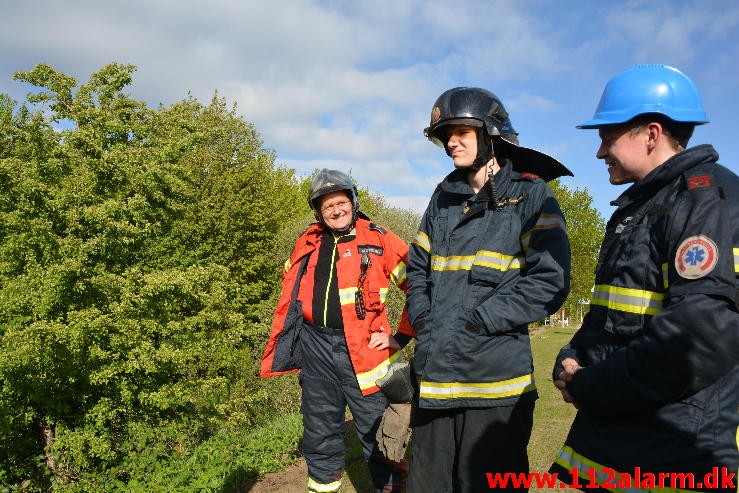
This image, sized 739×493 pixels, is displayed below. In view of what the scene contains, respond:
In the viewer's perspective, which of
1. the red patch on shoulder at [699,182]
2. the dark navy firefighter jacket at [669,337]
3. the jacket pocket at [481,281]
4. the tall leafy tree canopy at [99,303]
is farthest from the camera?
the tall leafy tree canopy at [99,303]

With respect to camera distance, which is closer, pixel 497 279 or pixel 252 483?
pixel 497 279

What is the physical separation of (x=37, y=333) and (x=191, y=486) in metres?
7.24

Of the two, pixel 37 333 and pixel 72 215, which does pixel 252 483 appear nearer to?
pixel 37 333

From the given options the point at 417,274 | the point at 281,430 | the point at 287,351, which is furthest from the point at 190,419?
the point at 417,274

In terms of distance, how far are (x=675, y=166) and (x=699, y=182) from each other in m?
0.11

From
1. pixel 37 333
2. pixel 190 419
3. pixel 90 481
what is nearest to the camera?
pixel 90 481

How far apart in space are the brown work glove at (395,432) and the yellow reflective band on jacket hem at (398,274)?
1.05 meters

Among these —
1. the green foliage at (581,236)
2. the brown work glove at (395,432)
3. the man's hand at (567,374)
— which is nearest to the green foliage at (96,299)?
the brown work glove at (395,432)

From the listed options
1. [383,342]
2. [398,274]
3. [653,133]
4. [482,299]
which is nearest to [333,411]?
[383,342]

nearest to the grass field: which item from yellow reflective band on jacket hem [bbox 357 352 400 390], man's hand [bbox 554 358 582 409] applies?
yellow reflective band on jacket hem [bbox 357 352 400 390]

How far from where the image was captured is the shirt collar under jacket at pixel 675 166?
1.69 m

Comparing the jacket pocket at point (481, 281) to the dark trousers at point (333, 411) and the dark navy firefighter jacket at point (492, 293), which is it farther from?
the dark trousers at point (333, 411)

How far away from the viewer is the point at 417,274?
2949mm

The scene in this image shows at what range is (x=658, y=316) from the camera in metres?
1.54
